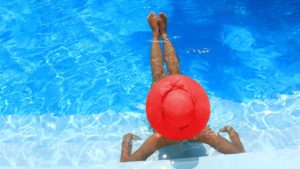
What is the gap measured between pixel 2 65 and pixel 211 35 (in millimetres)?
3286

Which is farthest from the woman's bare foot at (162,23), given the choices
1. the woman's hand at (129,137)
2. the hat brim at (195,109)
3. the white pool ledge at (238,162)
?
the hat brim at (195,109)

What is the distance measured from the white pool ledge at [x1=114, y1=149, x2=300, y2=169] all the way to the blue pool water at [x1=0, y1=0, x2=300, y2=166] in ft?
2.39

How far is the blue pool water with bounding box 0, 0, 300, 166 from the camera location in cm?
461

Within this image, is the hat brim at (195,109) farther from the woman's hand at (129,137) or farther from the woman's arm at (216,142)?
the woman's hand at (129,137)

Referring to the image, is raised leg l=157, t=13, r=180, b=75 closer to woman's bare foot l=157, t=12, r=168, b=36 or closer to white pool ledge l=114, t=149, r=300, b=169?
woman's bare foot l=157, t=12, r=168, b=36

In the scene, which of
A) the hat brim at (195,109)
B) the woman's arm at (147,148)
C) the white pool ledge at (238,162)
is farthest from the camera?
the woman's arm at (147,148)

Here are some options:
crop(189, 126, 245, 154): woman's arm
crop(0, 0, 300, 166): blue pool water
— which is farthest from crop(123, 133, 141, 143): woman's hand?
crop(189, 126, 245, 154): woman's arm

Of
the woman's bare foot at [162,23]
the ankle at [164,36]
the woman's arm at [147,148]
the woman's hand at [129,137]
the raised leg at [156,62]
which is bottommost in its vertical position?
the woman's hand at [129,137]

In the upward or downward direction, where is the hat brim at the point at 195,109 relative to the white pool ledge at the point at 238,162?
upward

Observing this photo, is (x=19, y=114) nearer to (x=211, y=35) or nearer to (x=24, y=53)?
(x=24, y=53)

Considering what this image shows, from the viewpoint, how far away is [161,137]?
12.4 feet

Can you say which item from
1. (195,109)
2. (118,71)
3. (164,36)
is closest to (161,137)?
(195,109)

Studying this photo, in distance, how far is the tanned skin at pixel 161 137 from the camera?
387cm

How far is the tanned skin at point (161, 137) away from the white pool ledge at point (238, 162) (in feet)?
1.31
